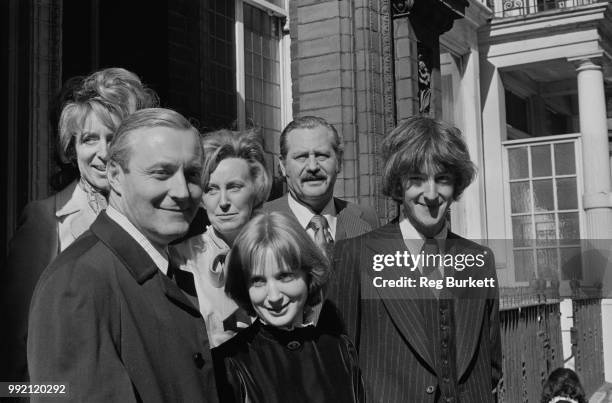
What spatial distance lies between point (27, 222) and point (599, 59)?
43.8 feet

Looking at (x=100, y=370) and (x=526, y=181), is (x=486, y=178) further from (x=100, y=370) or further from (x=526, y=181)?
(x=100, y=370)

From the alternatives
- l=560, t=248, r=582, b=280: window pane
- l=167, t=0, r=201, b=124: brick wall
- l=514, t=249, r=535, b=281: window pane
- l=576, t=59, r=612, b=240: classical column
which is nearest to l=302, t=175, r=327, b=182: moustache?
l=167, t=0, r=201, b=124: brick wall

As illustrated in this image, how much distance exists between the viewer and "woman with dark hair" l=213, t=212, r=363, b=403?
2.17m

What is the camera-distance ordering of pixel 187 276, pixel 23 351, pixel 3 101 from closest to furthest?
pixel 187 276 < pixel 23 351 < pixel 3 101

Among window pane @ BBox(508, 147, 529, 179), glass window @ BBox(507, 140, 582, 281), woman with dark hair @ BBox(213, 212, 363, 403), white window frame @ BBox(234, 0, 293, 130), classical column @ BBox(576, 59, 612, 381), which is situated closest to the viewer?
woman with dark hair @ BBox(213, 212, 363, 403)

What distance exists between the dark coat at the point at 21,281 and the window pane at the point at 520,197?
13015 millimetres

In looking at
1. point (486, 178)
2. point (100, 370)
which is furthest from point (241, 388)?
point (486, 178)

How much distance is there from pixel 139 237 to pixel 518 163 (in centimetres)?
1392

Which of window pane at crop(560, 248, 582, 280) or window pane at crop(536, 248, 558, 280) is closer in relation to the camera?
window pane at crop(560, 248, 582, 280)

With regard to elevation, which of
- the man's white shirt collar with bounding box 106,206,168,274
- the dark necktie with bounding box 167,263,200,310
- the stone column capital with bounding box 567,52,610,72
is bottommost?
the dark necktie with bounding box 167,263,200,310

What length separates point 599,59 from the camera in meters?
13.9

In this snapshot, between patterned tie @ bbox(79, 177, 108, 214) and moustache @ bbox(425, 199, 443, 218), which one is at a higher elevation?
patterned tie @ bbox(79, 177, 108, 214)

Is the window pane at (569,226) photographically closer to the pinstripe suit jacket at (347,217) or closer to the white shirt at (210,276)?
the pinstripe suit jacket at (347,217)

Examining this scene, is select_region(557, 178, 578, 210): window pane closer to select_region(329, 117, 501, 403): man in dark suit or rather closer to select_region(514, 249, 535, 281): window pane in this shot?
select_region(514, 249, 535, 281): window pane
